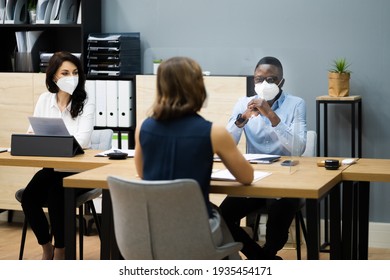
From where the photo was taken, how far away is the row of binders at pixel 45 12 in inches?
215

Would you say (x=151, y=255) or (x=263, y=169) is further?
(x=263, y=169)

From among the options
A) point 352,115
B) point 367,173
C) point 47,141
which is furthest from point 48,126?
point 352,115

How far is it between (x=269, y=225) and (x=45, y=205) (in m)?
1.32

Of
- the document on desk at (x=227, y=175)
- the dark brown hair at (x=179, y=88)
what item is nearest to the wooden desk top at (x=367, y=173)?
the document on desk at (x=227, y=175)

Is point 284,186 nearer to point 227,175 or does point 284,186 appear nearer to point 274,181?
point 274,181

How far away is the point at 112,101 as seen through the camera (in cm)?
536

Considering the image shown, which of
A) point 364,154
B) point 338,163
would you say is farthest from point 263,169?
point 364,154

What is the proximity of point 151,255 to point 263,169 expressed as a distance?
858 millimetres

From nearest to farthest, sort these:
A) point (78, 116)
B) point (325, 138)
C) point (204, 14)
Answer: point (78, 116)
point (325, 138)
point (204, 14)

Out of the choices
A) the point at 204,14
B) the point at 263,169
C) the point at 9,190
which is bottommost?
the point at 9,190

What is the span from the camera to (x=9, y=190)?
564 centimetres

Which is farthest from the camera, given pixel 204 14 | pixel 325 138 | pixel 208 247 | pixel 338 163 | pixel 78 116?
pixel 204 14

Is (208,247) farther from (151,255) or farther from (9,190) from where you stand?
(9,190)

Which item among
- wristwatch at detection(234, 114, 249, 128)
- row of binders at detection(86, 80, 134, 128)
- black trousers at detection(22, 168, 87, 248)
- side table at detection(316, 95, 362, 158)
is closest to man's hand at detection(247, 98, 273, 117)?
wristwatch at detection(234, 114, 249, 128)
